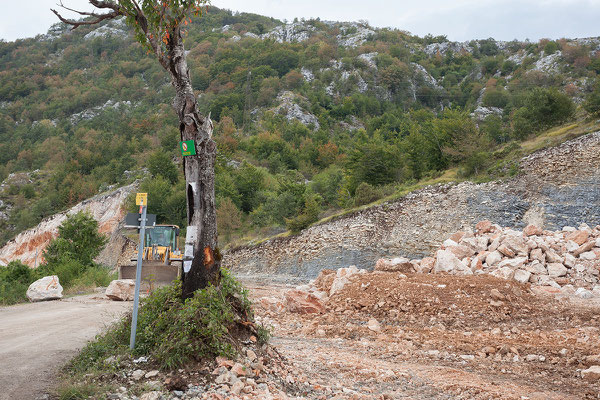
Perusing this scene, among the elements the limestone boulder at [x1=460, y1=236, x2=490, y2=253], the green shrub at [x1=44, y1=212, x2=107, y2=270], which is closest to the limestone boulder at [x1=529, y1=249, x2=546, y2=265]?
the limestone boulder at [x1=460, y1=236, x2=490, y2=253]

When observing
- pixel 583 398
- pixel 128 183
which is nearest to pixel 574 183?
pixel 583 398

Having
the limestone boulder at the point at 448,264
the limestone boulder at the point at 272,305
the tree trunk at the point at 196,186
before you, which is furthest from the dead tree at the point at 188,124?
the limestone boulder at the point at 448,264

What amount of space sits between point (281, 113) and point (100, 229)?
52131mm

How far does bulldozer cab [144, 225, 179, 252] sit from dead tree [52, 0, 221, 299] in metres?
12.8

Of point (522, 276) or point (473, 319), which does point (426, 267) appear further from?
point (473, 319)

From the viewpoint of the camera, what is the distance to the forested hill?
1528 inches

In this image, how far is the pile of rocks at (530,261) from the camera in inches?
534

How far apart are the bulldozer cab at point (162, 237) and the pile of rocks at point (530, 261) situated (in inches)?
345

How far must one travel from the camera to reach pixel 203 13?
22.3ft

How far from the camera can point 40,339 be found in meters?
7.11

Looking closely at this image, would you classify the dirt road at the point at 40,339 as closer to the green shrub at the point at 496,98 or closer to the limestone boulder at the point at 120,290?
the limestone boulder at the point at 120,290

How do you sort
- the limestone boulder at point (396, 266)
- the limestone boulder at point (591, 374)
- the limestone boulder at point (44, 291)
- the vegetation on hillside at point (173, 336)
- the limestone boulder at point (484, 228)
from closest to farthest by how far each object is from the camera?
1. the vegetation on hillside at point (173, 336)
2. the limestone boulder at point (591, 374)
3. the limestone boulder at point (44, 291)
4. the limestone boulder at point (396, 266)
5. the limestone boulder at point (484, 228)

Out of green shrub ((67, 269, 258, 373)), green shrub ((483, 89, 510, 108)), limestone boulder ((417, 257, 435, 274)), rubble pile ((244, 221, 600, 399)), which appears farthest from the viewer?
green shrub ((483, 89, 510, 108))

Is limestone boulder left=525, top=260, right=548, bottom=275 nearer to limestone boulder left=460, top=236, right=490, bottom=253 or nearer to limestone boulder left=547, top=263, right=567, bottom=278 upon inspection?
limestone boulder left=547, top=263, right=567, bottom=278
